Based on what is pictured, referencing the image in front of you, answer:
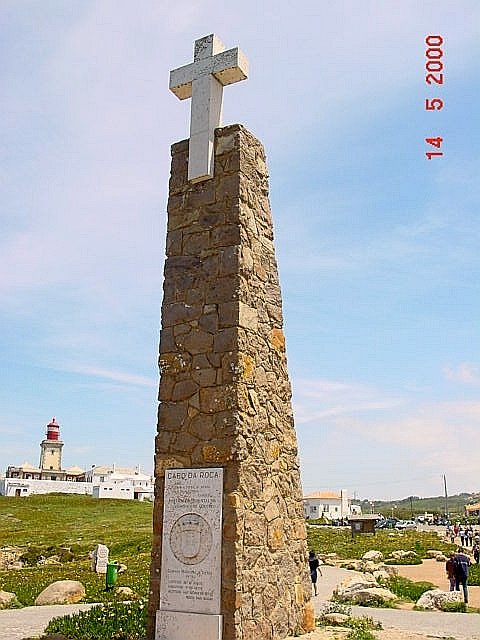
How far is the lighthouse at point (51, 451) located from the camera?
88688 millimetres

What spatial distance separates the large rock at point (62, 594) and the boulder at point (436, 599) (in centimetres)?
694

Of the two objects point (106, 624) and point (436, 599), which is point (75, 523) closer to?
point (436, 599)

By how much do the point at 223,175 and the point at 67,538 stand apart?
30473mm

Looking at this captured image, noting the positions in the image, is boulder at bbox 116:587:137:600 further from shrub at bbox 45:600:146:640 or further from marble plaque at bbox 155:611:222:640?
marble plaque at bbox 155:611:222:640

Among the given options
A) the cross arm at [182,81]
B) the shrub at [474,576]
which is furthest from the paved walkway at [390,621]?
the shrub at [474,576]

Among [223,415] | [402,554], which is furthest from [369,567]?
[223,415]

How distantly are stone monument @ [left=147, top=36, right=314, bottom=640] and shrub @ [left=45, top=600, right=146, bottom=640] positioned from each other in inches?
23.0

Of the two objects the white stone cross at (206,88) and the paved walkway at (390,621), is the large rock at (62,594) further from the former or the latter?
the white stone cross at (206,88)

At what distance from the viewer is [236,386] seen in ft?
25.5

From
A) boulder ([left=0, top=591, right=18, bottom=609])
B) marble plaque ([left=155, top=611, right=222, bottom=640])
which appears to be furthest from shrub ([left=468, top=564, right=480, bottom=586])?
marble plaque ([left=155, top=611, right=222, bottom=640])

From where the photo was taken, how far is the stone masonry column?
7570 mm

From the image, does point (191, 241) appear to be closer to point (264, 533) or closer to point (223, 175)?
point (223, 175)

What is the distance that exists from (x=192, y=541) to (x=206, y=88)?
5.42 m

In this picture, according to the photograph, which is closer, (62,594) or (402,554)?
(62,594)
